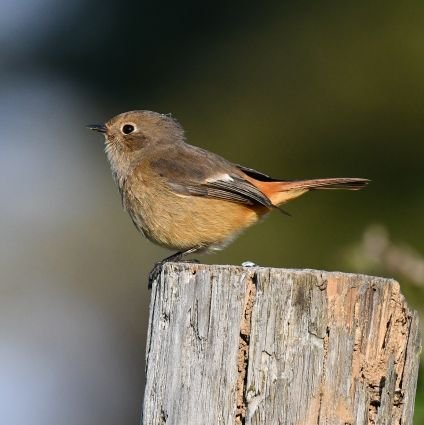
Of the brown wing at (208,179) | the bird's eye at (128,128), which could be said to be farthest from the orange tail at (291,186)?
the bird's eye at (128,128)

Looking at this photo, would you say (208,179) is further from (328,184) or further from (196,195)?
(328,184)

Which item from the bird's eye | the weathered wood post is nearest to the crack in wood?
the weathered wood post

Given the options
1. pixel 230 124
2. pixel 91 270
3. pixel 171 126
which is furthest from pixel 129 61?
pixel 171 126

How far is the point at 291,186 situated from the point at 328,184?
0.25 meters

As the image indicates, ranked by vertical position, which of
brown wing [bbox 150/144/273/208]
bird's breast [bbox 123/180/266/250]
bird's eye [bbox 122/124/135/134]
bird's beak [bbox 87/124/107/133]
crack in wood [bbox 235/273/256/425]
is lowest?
crack in wood [bbox 235/273/256/425]

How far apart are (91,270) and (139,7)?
360 centimetres

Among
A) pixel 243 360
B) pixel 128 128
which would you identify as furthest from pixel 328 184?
pixel 243 360

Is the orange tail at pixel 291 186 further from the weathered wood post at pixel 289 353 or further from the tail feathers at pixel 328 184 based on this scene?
the weathered wood post at pixel 289 353

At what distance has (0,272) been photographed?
1435cm

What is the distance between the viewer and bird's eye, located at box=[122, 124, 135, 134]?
24.9 ft

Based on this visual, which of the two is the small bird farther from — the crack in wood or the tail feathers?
the crack in wood

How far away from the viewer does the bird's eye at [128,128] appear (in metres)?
7.59

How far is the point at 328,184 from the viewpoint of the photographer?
275 inches

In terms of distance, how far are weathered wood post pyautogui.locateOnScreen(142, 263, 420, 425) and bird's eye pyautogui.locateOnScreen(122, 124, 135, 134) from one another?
3.69 meters
